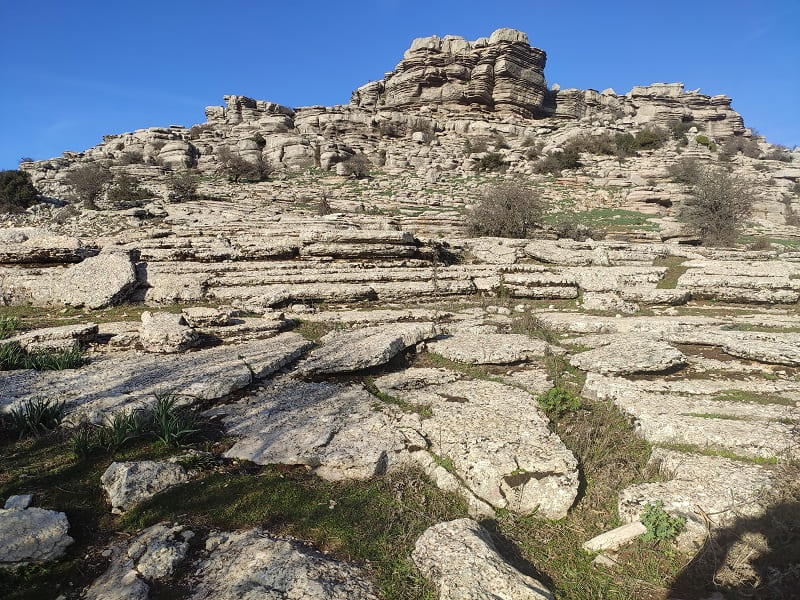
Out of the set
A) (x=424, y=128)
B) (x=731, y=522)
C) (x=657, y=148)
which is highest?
(x=424, y=128)

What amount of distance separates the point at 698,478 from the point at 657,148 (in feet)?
164

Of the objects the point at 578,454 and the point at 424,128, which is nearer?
the point at 578,454

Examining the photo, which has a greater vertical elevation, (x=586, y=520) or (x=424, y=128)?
(x=424, y=128)

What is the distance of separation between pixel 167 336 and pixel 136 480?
4.11m

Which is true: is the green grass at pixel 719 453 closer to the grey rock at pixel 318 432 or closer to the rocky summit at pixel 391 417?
the rocky summit at pixel 391 417

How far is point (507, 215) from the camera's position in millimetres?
16875

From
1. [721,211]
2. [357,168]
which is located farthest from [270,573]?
[357,168]

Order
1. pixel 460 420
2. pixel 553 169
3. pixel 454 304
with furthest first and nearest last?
1. pixel 553 169
2. pixel 454 304
3. pixel 460 420

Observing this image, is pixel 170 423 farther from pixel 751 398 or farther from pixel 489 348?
pixel 751 398

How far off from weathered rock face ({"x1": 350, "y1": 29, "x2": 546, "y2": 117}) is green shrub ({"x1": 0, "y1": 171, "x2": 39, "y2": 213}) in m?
48.3

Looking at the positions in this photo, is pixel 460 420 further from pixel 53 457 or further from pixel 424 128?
pixel 424 128

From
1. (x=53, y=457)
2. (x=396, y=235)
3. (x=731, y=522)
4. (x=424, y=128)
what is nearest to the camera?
(x=731, y=522)

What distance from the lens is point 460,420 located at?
15.8 feet

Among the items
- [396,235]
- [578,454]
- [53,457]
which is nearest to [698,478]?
[578,454]
